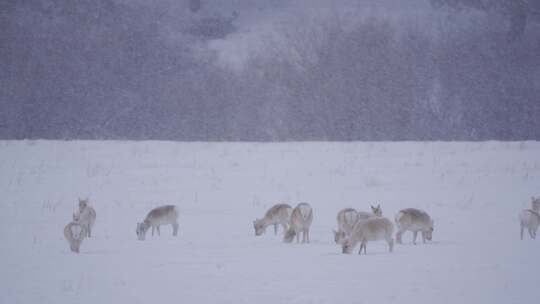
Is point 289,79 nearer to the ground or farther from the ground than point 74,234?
farther from the ground

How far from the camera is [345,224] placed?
37.2ft

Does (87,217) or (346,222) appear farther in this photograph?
Result: (87,217)

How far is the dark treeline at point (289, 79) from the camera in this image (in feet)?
144

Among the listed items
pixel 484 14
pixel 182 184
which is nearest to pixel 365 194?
pixel 182 184

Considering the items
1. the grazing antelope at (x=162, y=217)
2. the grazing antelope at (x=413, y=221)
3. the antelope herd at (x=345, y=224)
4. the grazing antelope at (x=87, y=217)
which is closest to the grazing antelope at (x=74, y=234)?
the antelope herd at (x=345, y=224)

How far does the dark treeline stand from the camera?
144 ft

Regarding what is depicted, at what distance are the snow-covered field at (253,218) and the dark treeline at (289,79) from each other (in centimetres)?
1655

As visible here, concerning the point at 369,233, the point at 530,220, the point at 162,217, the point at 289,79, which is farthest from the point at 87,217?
the point at 289,79

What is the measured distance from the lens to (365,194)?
56.3 feet

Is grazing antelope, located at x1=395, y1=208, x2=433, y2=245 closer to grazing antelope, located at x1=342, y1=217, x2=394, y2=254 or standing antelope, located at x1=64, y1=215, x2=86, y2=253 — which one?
grazing antelope, located at x1=342, y1=217, x2=394, y2=254

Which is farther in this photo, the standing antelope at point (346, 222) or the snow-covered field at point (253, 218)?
the standing antelope at point (346, 222)

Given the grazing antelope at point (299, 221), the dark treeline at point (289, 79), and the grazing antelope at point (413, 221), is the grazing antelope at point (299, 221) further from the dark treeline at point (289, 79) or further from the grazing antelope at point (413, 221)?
the dark treeline at point (289, 79)

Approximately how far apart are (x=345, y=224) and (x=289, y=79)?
35063 millimetres

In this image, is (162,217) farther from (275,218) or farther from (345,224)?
→ (345,224)
